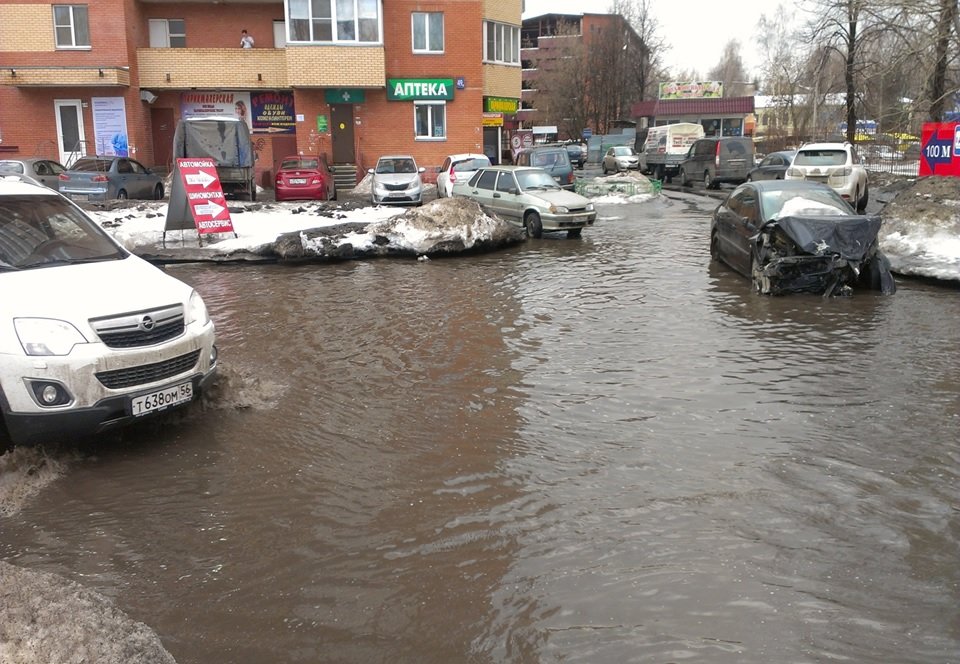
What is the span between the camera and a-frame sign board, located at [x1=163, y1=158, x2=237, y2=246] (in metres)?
14.9

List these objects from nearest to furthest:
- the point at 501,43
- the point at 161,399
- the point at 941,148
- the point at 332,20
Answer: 1. the point at 161,399
2. the point at 941,148
3. the point at 332,20
4. the point at 501,43

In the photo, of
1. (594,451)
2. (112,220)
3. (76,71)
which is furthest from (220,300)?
(76,71)

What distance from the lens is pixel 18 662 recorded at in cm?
285

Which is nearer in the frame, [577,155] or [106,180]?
[106,180]

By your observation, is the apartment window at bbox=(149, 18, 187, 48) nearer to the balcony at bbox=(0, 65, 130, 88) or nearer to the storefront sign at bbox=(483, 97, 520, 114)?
the balcony at bbox=(0, 65, 130, 88)

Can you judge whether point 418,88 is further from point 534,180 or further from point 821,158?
point 821,158

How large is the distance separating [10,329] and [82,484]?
106 centimetres

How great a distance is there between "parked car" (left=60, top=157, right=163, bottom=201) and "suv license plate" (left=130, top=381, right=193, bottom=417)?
17493mm

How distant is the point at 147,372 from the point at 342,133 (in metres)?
28.2

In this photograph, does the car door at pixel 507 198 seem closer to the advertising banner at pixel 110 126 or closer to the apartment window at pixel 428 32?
the apartment window at pixel 428 32

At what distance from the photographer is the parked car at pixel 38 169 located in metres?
20.9

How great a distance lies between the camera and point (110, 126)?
30688 mm

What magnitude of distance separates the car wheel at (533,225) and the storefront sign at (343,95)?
1623 cm

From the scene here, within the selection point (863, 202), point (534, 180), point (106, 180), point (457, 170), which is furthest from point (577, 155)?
point (534, 180)
